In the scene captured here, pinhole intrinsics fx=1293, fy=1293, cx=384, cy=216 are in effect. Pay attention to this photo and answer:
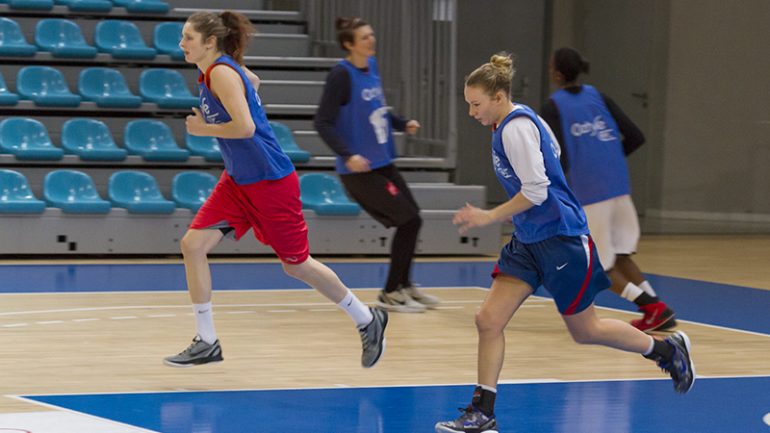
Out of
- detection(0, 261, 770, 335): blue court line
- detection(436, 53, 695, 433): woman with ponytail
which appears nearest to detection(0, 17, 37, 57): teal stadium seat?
detection(0, 261, 770, 335): blue court line

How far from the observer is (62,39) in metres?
12.5

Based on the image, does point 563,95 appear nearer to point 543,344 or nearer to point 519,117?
point 543,344

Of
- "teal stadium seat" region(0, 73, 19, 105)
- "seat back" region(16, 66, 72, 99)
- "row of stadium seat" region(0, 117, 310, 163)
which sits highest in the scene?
"seat back" region(16, 66, 72, 99)

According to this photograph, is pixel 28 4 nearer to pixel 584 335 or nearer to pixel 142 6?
pixel 142 6

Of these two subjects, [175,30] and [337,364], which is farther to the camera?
[175,30]

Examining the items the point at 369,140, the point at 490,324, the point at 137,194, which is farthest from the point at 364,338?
the point at 137,194

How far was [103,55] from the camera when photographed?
40.8ft

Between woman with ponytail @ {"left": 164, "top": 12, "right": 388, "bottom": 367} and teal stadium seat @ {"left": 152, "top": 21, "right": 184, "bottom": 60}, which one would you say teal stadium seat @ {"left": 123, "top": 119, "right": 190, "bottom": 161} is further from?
woman with ponytail @ {"left": 164, "top": 12, "right": 388, "bottom": 367}

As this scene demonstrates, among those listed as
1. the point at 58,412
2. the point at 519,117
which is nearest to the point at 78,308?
the point at 58,412

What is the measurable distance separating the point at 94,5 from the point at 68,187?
9.21 feet

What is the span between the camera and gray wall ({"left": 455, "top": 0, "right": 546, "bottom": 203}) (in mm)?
16312

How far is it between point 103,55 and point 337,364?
719cm

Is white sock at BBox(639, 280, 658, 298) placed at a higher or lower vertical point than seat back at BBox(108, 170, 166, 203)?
higher

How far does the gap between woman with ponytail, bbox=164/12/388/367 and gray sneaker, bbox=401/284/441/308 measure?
2.20m
